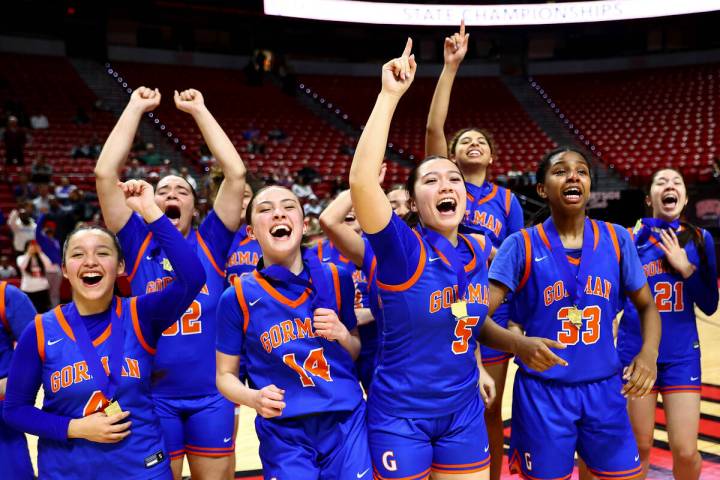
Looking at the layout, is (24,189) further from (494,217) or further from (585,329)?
(585,329)

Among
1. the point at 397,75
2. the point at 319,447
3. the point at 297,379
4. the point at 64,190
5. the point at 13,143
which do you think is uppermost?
the point at 13,143

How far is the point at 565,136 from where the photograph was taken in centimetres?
2153

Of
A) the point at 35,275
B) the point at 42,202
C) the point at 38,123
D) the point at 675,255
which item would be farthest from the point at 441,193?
the point at 38,123

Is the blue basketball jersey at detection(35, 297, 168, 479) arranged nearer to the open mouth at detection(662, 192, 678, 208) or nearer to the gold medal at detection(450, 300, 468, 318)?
the gold medal at detection(450, 300, 468, 318)

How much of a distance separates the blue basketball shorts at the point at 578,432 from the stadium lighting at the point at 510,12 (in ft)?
49.8

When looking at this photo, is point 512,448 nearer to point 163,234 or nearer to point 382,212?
point 382,212

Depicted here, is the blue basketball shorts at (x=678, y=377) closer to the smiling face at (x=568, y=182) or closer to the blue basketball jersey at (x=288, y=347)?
the smiling face at (x=568, y=182)

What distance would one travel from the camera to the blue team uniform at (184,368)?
317 cm

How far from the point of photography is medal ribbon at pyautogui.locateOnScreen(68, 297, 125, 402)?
251 centimetres

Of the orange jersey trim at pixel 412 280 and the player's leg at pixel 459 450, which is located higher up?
the orange jersey trim at pixel 412 280

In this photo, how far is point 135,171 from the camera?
Answer: 13.5 m

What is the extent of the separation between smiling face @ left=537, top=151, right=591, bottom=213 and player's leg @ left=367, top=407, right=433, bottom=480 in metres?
1.03

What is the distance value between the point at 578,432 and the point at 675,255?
1.16m

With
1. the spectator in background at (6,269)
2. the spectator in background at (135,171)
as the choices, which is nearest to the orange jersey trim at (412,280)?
the spectator in background at (6,269)
